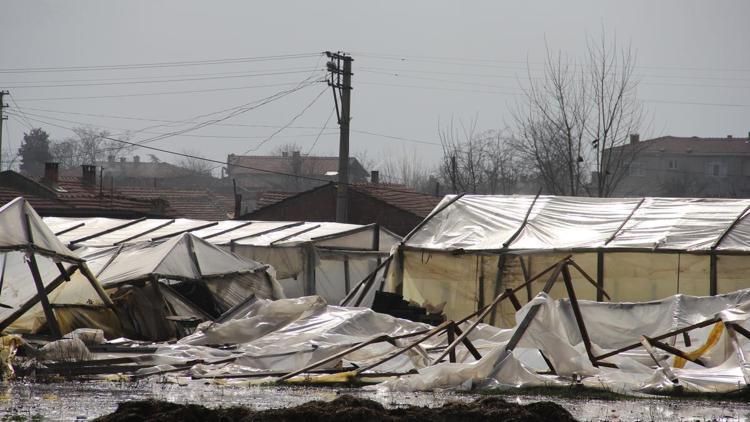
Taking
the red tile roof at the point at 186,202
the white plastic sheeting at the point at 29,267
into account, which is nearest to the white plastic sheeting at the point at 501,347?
the white plastic sheeting at the point at 29,267

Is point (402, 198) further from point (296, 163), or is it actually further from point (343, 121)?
point (296, 163)

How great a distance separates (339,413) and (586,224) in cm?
1411

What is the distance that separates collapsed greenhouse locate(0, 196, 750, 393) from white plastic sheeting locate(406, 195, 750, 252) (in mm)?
44

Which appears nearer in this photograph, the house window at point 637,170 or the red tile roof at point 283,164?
the house window at point 637,170

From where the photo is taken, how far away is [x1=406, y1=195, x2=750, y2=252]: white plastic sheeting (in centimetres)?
2055

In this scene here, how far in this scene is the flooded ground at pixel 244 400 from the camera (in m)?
10.6

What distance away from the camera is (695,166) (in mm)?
90125

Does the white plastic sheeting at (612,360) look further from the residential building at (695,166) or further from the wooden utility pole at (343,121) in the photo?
the residential building at (695,166)

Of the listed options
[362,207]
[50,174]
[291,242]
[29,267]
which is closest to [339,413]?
[29,267]

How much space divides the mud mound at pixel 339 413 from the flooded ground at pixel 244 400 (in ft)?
3.54

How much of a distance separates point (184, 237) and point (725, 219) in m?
11.4

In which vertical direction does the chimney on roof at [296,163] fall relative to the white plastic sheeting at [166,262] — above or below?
above

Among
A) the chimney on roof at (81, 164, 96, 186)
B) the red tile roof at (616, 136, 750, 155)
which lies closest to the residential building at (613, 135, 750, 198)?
the red tile roof at (616, 136, 750, 155)

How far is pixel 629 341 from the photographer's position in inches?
611
